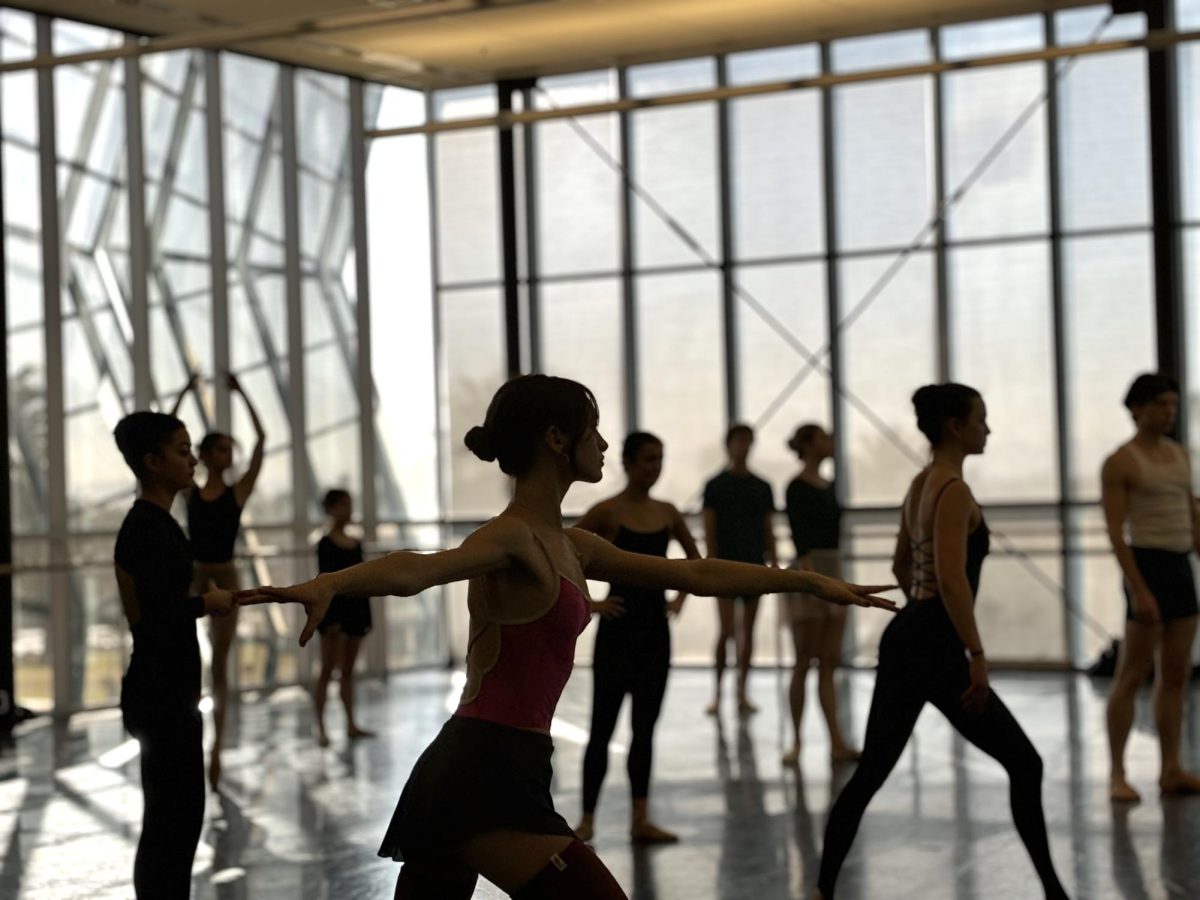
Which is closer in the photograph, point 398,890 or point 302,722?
→ point 398,890

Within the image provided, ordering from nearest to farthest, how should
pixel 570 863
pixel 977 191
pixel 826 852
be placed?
pixel 570 863 → pixel 826 852 → pixel 977 191

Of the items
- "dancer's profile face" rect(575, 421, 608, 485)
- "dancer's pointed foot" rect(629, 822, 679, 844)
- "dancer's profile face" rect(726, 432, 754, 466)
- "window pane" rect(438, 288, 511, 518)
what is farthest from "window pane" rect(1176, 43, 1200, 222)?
"dancer's profile face" rect(575, 421, 608, 485)

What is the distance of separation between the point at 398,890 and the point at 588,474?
700 mm

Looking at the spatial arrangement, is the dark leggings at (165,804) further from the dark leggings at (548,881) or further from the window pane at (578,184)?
the window pane at (578,184)

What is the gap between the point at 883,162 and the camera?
40.6 ft

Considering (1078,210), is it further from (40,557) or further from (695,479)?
(40,557)

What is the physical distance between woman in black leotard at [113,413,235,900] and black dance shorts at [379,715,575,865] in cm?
158

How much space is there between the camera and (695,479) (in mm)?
12930

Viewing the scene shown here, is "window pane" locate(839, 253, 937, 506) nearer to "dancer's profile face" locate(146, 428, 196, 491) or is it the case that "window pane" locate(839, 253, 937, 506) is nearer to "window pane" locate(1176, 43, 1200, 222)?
"window pane" locate(1176, 43, 1200, 222)

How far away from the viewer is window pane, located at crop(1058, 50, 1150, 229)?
38.3ft

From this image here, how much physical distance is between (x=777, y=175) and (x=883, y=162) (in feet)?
2.51

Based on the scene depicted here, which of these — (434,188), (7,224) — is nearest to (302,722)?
(7,224)

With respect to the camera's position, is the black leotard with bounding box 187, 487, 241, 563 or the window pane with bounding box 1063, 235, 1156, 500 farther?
the window pane with bounding box 1063, 235, 1156, 500

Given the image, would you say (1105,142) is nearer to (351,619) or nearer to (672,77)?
(672,77)
